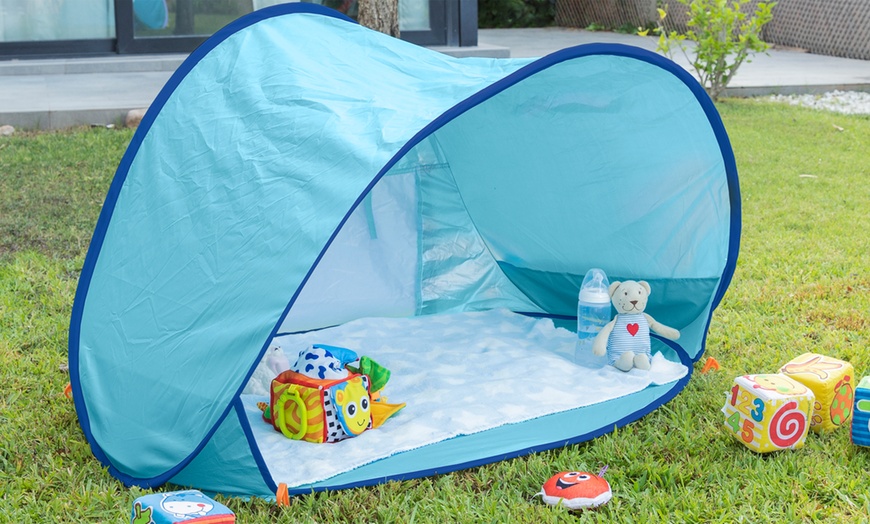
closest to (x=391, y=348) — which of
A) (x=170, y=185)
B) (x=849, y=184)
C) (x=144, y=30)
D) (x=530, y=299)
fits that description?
(x=530, y=299)

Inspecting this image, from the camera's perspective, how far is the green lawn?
207cm

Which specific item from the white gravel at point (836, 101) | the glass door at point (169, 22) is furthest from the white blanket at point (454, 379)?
the glass door at point (169, 22)

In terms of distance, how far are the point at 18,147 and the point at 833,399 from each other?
4633mm

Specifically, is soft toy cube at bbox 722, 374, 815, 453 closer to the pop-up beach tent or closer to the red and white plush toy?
the pop-up beach tent

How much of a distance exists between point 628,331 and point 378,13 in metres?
3.23

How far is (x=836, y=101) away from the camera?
7816 millimetres

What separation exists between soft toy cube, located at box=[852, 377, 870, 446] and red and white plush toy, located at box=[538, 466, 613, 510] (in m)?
0.64

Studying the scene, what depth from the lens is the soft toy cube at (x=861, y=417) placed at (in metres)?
2.26

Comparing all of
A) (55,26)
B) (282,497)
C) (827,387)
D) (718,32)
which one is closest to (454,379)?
(282,497)

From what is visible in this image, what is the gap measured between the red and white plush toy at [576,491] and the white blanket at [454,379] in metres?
0.38

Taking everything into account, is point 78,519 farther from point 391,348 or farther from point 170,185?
point 391,348

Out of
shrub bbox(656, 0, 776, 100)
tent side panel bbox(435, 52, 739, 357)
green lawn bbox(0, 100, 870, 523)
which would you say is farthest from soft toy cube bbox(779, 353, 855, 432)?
shrub bbox(656, 0, 776, 100)

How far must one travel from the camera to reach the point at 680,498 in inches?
82.3

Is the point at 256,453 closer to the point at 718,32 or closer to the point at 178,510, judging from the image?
the point at 178,510
